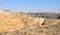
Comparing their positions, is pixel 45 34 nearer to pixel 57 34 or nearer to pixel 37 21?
pixel 57 34

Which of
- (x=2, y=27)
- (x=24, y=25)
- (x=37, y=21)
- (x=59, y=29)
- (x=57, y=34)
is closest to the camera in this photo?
(x=57, y=34)

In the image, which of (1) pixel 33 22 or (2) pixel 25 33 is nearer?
(2) pixel 25 33

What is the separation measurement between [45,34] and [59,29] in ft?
4.24

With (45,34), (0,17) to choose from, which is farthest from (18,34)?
(0,17)

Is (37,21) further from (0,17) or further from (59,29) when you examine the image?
(59,29)

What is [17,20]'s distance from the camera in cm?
1505

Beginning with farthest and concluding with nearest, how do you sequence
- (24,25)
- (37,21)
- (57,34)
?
1. (37,21)
2. (24,25)
3. (57,34)

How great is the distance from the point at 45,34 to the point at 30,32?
0.85 metres

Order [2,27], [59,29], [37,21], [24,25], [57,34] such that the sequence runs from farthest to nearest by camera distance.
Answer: [37,21] → [24,25] → [2,27] → [59,29] → [57,34]

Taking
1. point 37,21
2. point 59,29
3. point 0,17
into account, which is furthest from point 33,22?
point 59,29

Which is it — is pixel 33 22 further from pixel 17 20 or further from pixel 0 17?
pixel 0 17

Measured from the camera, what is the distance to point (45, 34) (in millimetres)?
8055

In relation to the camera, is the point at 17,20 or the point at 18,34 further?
the point at 17,20

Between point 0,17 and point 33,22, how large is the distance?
329 centimetres
